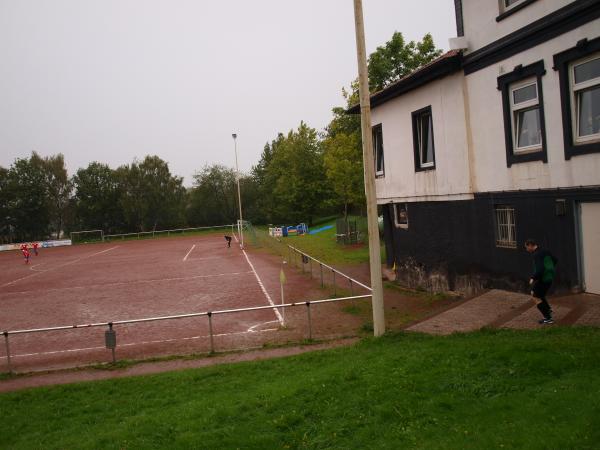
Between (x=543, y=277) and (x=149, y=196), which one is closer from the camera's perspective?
(x=543, y=277)

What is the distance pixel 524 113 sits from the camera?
12.3 metres

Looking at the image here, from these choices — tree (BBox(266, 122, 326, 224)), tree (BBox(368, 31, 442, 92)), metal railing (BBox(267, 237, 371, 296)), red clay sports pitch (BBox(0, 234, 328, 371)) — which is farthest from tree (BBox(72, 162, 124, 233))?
tree (BBox(368, 31, 442, 92))

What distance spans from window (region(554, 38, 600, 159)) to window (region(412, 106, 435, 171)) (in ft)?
18.5

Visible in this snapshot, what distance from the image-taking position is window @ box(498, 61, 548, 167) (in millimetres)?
11508

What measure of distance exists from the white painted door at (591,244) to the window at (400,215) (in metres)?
8.05

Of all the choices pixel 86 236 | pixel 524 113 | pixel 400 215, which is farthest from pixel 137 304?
pixel 86 236

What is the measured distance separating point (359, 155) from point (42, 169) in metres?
61.5

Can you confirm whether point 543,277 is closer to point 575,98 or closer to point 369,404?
point 575,98

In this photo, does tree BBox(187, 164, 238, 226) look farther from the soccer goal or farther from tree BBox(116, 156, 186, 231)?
the soccer goal

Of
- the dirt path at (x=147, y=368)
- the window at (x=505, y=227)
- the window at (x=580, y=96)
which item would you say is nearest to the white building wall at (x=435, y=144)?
the window at (x=505, y=227)

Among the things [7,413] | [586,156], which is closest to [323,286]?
[586,156]

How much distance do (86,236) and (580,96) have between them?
267ft

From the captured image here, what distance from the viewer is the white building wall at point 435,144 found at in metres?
14.6

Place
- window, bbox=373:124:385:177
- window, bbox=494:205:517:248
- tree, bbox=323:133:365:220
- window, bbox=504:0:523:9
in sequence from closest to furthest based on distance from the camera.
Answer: window, bbox=504:0:523:9 → window, bbox=494:205:517:248 → window, bbox=373:124:385:177 → tree, bbox=323:133:365:220
